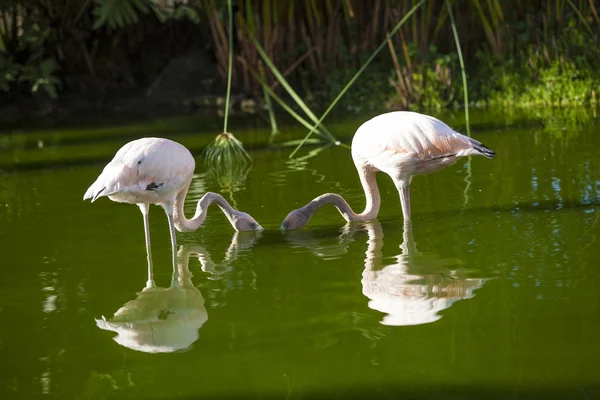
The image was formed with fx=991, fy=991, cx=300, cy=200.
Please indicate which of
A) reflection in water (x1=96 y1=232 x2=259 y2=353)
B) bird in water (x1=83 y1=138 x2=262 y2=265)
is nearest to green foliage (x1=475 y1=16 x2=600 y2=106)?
bird in water (x1=83 y1=138 x2=262 y2=265)

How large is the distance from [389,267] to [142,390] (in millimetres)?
1745

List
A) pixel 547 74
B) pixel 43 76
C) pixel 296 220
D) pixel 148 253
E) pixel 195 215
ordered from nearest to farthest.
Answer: pixel 148 253 < pixel 195 215 < pixel 296 220 < pixel 547 74 < pixel 43 76

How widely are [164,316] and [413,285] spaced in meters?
1.07

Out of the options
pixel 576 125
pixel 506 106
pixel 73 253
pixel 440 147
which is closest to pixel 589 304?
pixel 440 147

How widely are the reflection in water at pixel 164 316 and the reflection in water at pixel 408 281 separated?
0.68 metres

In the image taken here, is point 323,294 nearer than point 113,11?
Yes

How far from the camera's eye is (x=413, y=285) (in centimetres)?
426

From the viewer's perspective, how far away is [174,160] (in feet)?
16.1

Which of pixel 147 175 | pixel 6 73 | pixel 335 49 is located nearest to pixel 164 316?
pixel 147 175

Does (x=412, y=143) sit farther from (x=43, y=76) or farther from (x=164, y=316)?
(x=43, y=76)

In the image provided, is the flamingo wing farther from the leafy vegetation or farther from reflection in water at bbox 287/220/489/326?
the leafy vegetation

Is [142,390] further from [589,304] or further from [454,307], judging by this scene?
[589,304]

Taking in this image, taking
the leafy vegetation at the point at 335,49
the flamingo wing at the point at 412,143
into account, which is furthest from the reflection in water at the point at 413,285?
the leafy vegetation at the point at 335,49

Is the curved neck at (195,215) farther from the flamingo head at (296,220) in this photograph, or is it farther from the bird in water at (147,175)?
the flamingo head at (296,220)
